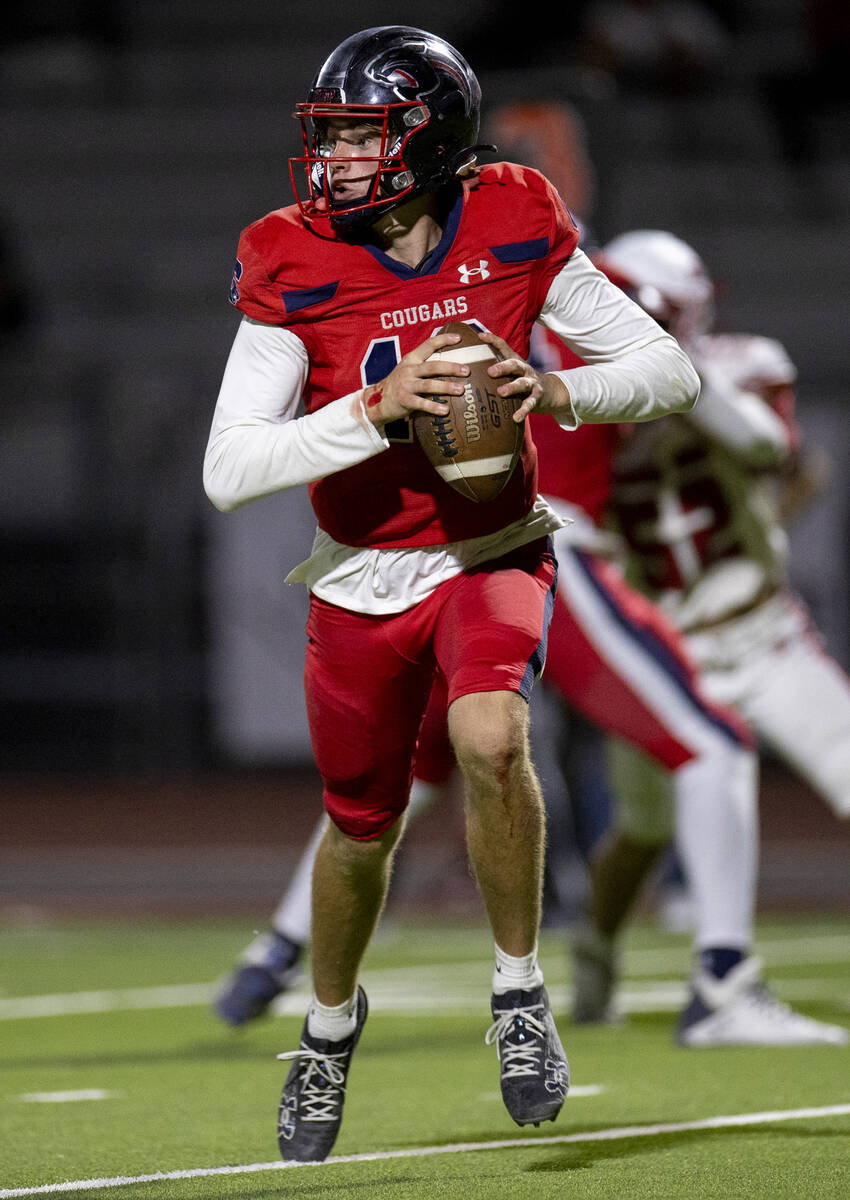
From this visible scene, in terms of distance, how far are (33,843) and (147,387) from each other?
3142 millimetres

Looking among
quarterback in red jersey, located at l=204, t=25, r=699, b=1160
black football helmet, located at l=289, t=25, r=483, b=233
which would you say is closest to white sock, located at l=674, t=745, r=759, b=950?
quarterback in red jersey, located at l=204, t=25, r=699, b=1160

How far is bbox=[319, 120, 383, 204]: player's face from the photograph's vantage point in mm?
3646

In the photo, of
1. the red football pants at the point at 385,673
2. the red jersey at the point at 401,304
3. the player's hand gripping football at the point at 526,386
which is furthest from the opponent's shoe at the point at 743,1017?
the player's hand gripping football at the point at 526,386

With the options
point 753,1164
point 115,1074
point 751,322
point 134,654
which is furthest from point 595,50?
point 753,1164

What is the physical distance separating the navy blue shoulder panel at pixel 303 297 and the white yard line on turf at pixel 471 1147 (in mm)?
1530

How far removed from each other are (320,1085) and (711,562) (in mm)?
2484

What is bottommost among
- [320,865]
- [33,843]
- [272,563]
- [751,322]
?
[33,843]

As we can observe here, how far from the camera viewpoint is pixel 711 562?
5.81 m

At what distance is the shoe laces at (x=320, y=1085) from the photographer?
375cm

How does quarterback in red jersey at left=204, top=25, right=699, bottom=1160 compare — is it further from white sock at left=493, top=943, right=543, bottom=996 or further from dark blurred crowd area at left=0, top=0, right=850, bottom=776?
dark blurred crowd area at left=0, top=0, right=850, bottom=776

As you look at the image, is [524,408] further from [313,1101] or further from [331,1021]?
[313,1101]

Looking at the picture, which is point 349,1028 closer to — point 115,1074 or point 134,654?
point 115,1074

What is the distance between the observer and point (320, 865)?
12.6 ft

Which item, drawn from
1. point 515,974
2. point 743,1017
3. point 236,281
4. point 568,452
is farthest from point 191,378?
point 515,974
